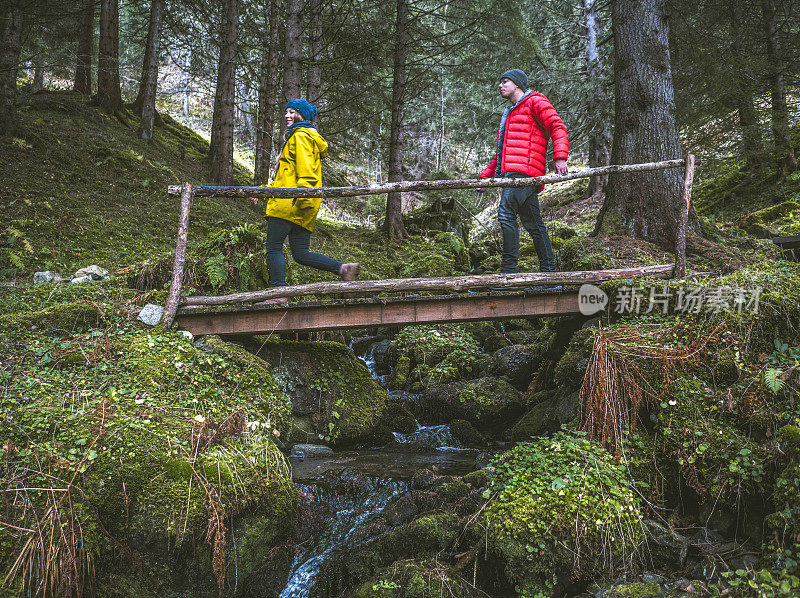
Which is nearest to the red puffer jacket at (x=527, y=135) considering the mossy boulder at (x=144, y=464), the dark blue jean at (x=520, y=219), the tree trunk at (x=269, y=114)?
the dark blue jean at (x=520, y=219)

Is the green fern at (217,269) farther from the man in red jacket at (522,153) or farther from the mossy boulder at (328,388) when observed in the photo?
the man in red jacket at (522,153)

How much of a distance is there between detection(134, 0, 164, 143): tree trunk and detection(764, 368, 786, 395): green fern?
1540 cm

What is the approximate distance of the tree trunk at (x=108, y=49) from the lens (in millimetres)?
13062

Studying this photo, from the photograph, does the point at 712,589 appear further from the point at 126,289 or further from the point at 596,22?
the point at 596,22

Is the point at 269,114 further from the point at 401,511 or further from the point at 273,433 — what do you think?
the point at 401,511

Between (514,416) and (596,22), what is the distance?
16971 mm

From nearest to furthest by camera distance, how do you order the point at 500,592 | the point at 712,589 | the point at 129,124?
1. the point at 712,589
2. the point at 500,592
3. the point at 129,124

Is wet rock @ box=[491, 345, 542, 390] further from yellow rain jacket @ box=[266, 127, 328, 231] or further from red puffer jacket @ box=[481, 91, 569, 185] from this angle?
yellow rain jacket @ box=[266, 127, 328, 231]

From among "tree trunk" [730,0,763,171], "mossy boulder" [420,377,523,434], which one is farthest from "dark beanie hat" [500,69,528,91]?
"tree trunk" [730,0,763,171]

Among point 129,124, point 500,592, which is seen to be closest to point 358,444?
point 500,592

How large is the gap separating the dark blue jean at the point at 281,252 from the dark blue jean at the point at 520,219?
6.40 feet

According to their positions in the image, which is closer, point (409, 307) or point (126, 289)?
point (409, 307)

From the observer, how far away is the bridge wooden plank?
5.64 m

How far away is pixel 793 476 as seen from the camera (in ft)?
10.8
